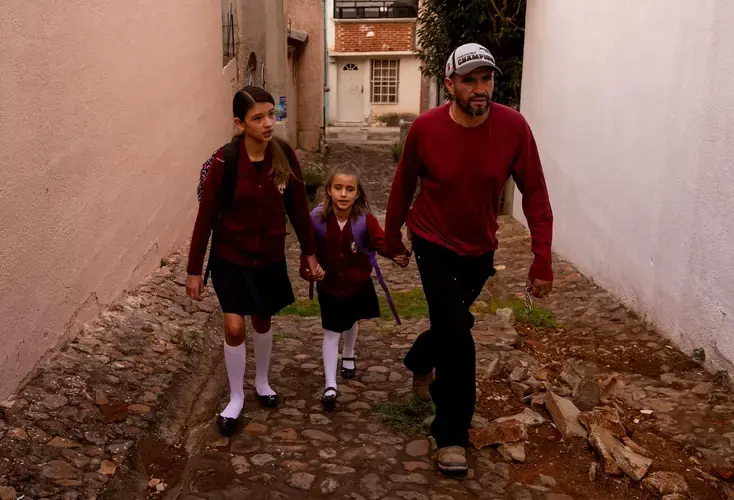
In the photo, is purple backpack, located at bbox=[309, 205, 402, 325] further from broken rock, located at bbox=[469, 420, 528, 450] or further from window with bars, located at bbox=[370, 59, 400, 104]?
window with bars, located at bbox=[370, 59, 400, 104]

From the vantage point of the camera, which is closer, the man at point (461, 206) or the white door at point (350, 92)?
the man at point (461, 206)

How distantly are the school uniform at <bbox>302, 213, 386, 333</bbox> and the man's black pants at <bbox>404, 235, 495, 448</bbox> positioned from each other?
0.75 metres

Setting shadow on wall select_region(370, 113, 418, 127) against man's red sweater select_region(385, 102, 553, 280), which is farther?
shadow on wall select_region(370, 113, 418, 127)

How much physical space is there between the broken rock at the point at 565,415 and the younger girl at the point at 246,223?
63.6 inches

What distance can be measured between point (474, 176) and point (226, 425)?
1.93 metres

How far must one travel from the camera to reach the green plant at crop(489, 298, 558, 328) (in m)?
6.15

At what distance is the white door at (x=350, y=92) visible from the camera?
33.3m

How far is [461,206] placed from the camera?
140 inches

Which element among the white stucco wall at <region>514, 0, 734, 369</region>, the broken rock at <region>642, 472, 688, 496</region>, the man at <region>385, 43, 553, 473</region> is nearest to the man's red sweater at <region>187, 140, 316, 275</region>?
the man at <region>385, 43, 553, 473</region>

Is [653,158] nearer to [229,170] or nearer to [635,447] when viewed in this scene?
[635,447]

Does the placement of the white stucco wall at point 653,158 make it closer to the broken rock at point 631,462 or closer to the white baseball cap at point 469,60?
the broken rock at point 631,462

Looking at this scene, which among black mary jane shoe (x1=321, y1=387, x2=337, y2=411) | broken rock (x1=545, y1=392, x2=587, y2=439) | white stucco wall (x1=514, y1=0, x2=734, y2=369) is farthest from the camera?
white stucco wall (x1=514, y1=0, x2=734, y2=369)

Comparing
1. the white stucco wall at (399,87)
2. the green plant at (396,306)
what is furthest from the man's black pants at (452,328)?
the white stucco wall at (399,87)

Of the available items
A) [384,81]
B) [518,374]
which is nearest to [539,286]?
[518,374]
